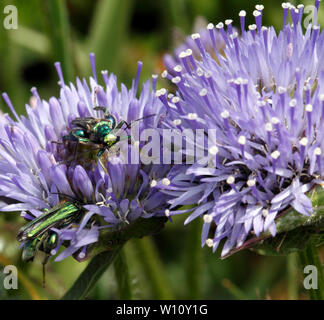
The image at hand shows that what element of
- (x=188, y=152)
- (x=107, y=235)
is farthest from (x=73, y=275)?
(x=188, y=152)

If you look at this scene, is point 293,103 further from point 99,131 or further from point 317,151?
point 99,131

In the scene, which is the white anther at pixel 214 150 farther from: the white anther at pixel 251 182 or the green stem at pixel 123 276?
the green stem at pixel 123 276

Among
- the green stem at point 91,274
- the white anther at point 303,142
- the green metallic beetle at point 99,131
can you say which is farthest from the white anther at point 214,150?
the green stem at point 91,274

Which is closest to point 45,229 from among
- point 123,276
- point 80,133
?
point 80,133

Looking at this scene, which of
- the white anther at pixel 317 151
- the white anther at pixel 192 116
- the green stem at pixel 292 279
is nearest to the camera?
the white anther at pixel 317 151

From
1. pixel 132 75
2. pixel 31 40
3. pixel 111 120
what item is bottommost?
pixel 111 120
